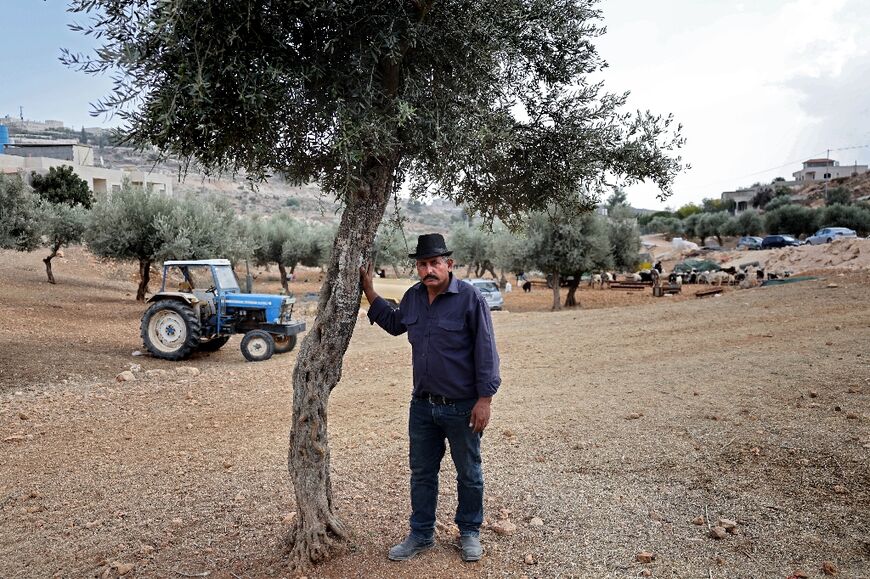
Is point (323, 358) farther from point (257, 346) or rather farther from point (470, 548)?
point (257, 346)

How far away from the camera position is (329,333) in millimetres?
4430

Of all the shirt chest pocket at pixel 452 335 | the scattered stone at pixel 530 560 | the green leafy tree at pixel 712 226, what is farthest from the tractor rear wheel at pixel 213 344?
the green leafy tree at pixel 712 226

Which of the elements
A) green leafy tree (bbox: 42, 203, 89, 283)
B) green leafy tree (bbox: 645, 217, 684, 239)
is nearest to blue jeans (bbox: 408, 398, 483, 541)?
green leafy tree (bbox: 42, 203, 89, 283)

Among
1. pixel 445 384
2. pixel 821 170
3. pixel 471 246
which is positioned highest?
pixel 821 170

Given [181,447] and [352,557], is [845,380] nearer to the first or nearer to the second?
[352,557]

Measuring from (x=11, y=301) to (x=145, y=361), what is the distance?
35.3 ft

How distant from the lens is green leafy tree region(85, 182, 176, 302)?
2358cm

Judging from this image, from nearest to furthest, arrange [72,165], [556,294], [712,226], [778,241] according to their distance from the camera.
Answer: [556,294] < [72,165] < [778,241] < [712,226]

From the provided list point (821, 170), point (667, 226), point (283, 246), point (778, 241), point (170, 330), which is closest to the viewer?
point (170, 330)

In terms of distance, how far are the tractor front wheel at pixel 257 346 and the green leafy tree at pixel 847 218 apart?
62847 millimetres

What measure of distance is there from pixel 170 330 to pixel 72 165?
140 feet

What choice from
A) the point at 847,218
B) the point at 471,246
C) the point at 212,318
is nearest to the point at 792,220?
the point at 847,218

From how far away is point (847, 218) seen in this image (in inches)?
2397

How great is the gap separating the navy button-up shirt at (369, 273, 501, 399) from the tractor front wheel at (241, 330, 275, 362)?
10955mm
